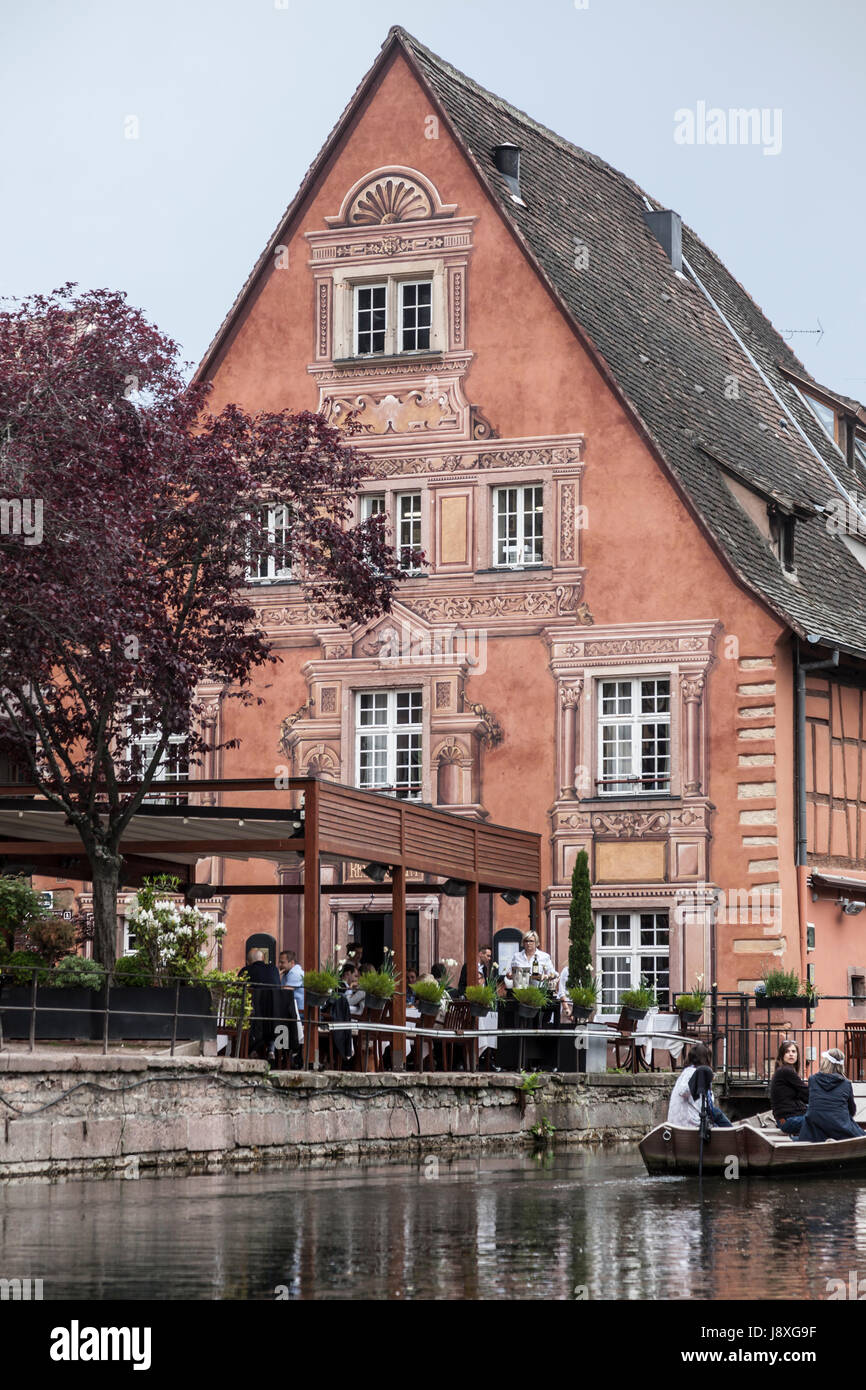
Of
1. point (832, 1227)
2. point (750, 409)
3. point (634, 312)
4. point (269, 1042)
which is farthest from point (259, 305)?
point (832, 1227)

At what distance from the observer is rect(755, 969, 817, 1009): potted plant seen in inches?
1270

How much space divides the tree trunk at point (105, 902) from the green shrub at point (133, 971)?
14cm

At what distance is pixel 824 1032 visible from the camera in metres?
32.5

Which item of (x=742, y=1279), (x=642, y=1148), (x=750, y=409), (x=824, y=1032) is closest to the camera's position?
(x=742, y=1279)

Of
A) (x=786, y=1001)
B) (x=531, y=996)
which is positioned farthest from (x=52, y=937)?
(x=786, y=1001)

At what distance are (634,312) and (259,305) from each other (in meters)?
6.47

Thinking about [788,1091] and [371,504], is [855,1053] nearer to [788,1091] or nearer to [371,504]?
[788,1091]

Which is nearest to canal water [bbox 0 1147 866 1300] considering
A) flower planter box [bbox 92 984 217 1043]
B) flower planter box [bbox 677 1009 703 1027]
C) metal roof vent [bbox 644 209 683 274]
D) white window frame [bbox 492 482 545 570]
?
flower planter box [bbox 92 984 217 1043]

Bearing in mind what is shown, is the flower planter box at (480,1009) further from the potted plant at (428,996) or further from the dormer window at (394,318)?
the dormer window at (394,318)

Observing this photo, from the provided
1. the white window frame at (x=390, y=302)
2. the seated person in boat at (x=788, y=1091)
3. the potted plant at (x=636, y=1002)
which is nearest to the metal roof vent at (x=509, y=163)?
the white window frame at (x=390, y=302)

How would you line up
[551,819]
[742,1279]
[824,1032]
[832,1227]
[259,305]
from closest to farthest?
[742,1279] → [832,1227] → [824,1032] → [551,819] → [259,305]

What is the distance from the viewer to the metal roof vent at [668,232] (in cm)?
4582

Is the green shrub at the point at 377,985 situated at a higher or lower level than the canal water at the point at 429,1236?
higher
